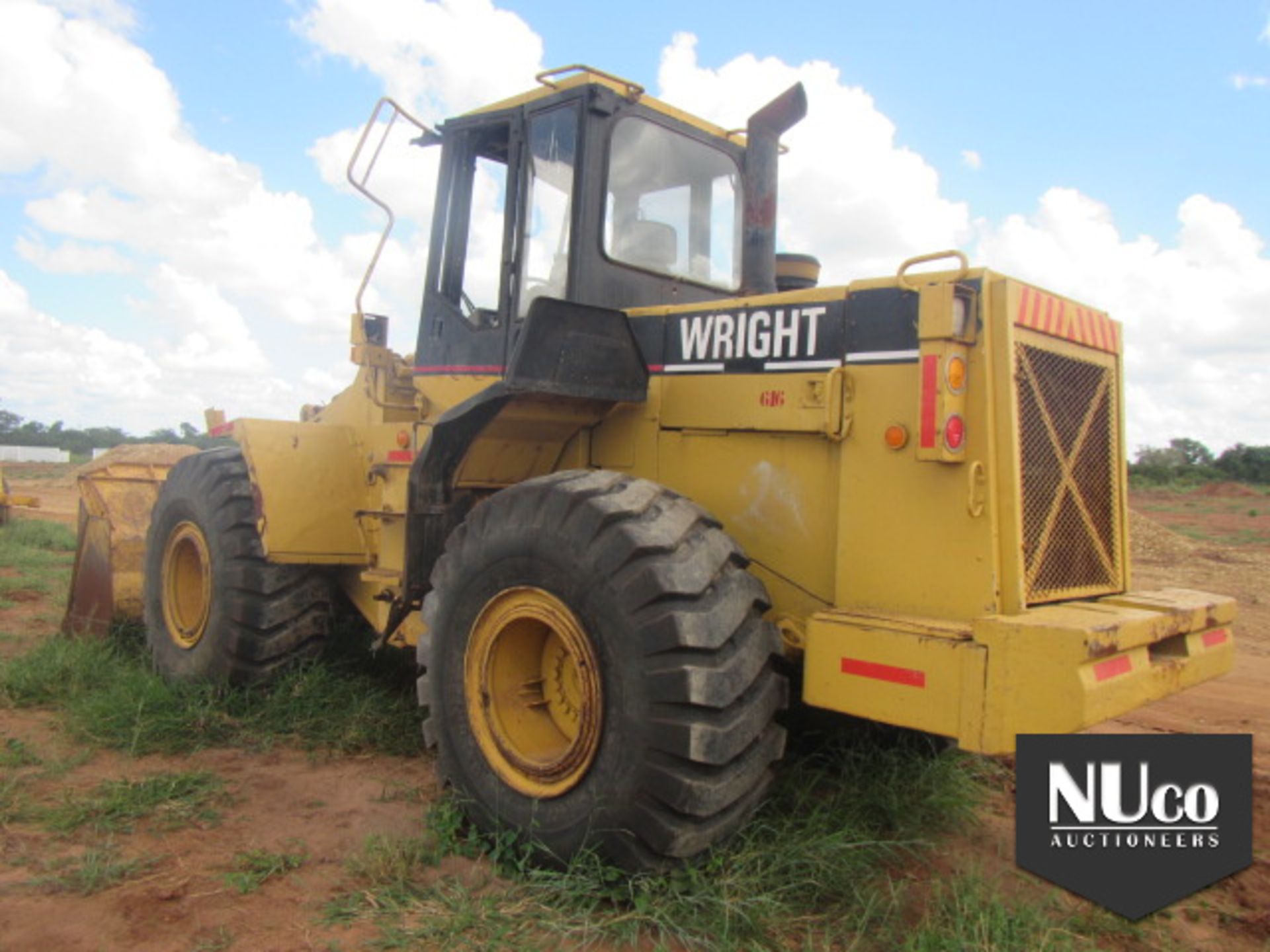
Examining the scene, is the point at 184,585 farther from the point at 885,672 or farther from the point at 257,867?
the point at 885,672

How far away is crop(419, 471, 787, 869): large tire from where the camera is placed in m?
3.28

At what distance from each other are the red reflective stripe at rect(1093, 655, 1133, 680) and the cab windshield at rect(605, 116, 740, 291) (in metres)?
2.70

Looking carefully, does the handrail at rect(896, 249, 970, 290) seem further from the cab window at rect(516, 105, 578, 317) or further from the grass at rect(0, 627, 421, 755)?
the grass at rect(0, 627, 421, 755)

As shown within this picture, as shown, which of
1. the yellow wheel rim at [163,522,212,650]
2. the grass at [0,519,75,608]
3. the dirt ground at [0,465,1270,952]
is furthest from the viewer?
the grass at [0,519,75,608]

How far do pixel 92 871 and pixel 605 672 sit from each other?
1860 mm

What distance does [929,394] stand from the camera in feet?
11.3

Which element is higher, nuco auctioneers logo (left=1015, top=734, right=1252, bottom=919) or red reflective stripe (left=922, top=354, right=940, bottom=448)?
red reflective stripe (left=922, top=354, right=940, bottom=448)

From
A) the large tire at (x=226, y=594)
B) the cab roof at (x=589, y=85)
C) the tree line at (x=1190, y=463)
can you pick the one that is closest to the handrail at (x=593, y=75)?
the cab roof at (x=589, y=85)

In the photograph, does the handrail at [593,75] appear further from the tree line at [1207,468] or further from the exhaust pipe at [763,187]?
the tree line at [1207,468]

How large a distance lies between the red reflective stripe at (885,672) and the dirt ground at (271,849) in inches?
34.4

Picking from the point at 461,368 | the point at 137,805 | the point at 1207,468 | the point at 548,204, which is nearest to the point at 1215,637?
the point at 548,204

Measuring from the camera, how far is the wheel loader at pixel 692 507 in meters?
3.31

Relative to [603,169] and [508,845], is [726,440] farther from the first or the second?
[508,845]

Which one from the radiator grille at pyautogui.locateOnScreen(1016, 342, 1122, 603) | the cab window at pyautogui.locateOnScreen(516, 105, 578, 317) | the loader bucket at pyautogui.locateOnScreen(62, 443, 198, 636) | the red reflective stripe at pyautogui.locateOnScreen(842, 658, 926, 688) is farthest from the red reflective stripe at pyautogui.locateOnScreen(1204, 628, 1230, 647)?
the loader bucket at pyautogui.locateOnScreen(62, 443, 198, 636)
